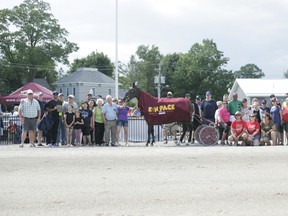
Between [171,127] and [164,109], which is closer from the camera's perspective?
[164,109]

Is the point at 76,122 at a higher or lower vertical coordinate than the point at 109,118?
lower

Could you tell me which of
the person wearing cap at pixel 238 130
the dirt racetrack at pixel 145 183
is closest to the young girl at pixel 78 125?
the dirt racetrack at pixel 145 183

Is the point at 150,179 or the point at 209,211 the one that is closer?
the point at 209,211

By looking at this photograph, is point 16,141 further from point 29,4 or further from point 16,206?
point 29,4

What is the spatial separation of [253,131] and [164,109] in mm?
3317

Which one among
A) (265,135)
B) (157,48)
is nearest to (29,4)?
(157,48)

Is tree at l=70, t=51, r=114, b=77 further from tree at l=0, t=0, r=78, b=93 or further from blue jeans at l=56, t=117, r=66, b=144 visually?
blue jeans at l=56, t=117, r=66, b=144

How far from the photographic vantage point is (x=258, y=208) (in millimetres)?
7656

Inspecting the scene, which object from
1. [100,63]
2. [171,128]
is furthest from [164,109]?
[100,63]

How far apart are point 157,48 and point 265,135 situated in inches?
3113

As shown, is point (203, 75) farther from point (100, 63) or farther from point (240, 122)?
point (240, 122)

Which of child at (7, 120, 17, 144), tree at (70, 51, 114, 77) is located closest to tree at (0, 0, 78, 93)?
tree at (70, 51, 114, 77)

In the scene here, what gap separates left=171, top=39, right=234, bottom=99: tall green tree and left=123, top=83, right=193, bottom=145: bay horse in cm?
6355

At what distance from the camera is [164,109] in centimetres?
1777
